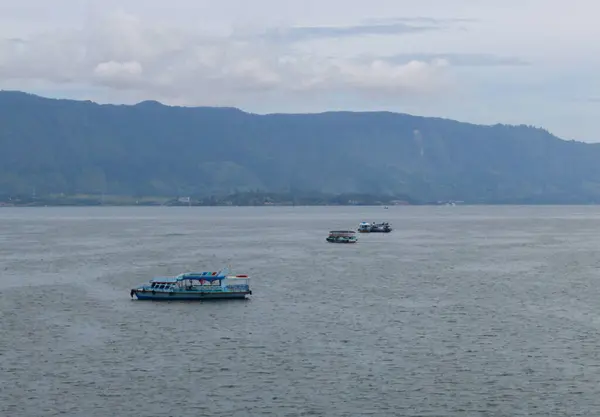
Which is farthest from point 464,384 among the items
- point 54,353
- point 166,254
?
point 166,254

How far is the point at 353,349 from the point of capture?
72.4m

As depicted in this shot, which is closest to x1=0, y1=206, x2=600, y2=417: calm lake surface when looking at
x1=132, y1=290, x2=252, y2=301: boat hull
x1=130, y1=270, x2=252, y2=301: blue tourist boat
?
x1=132, y1=290, x2=252, y2=301: boat hull

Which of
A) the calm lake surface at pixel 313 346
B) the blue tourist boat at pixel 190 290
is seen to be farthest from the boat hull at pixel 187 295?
the calm lake surface at pixel 313 346

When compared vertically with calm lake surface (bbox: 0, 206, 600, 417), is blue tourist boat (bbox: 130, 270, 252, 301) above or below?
above

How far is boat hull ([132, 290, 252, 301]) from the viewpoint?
10494 centimetres

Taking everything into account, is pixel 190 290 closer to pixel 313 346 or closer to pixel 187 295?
pixel 187 295

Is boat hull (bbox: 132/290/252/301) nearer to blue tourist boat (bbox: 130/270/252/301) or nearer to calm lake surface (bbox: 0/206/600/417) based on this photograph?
blue tourist boat (bbox: 130/270/252/301)

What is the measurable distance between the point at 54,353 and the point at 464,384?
31618 mm

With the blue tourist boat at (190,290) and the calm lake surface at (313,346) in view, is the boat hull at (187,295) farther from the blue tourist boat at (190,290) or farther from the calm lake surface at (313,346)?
the calm lake surface at (313,346)

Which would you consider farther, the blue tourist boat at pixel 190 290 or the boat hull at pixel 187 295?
the blue tourist boat at pixel 190 290

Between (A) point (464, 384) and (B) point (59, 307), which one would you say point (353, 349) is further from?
(B) point (59, 307)

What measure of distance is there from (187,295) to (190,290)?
3.08ft

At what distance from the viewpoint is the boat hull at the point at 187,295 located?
4131 inches

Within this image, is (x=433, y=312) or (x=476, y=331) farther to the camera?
(x=433, y=312)
